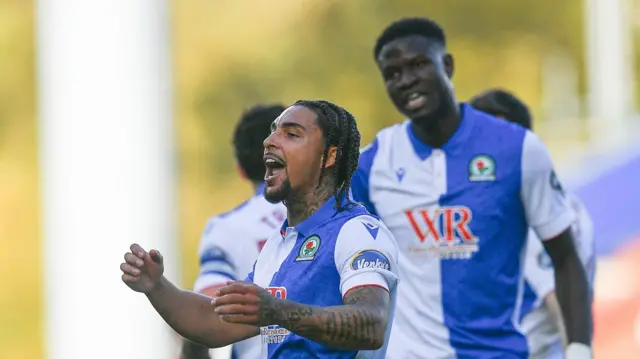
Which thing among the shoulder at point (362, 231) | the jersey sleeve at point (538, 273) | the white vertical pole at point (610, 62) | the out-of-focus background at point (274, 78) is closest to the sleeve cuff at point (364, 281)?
the shoulder at point (362, 231)

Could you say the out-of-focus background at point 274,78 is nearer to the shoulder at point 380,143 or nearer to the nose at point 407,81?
the shoulder at point 380,143

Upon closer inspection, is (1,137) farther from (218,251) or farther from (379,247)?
(379,247)

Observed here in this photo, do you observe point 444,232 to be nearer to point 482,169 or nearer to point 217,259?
point 482,169

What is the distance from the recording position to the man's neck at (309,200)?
433cm

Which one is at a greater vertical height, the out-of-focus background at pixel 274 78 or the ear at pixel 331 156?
the out-of-focus background at pixel 274 78

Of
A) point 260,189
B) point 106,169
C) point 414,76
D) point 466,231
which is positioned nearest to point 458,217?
point 466,231

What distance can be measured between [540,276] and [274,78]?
18007 mm

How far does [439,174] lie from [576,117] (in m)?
20.7

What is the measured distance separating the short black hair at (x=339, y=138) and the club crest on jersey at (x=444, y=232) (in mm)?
1693

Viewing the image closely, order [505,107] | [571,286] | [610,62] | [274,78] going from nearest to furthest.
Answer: [571,286], [505,107], [610,62], [274,78]

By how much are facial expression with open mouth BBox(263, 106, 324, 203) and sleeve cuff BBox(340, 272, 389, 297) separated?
41 centimetres

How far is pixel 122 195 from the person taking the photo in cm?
1144

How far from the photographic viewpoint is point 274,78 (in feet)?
81.9

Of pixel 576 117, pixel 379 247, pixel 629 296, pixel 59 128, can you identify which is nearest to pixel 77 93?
pixel 59 128
